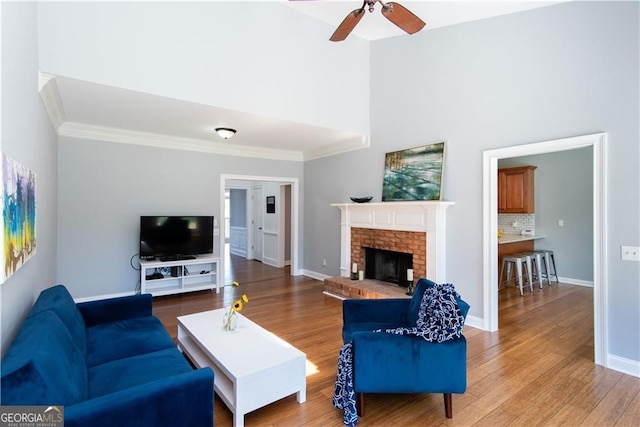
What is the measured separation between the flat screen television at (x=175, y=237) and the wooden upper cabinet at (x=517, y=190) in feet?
18.4

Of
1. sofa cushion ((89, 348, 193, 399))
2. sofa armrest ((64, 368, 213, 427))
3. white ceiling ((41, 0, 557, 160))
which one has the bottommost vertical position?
sofa cushion ((89, 348, 193, 399))

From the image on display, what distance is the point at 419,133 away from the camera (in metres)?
4.55

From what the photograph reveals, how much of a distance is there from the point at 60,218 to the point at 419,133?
5187 millimetres

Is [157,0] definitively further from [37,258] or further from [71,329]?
[71,329]

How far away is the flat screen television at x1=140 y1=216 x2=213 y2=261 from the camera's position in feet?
16.2

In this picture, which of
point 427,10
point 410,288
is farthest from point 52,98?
point 410,288

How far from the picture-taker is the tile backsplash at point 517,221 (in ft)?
21.0

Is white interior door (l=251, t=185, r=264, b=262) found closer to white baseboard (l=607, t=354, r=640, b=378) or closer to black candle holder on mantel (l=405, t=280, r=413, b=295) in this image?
black candle holder on mantel (l=405, t=280, r=413, b=295)

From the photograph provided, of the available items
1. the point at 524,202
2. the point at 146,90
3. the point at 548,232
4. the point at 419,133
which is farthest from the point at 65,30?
the point at 548,232

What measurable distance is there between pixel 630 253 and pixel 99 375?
4.15 m

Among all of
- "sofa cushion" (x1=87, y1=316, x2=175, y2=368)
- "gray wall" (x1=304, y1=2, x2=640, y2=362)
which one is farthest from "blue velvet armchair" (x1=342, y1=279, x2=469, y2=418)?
"gray wall" (x1=304, y1=2, x2=640, y2=362)

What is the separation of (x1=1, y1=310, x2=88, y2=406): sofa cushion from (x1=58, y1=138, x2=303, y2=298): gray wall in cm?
333

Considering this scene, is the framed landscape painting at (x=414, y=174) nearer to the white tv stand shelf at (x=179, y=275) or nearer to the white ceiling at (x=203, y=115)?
the white ceiling at (x=203, y=115)

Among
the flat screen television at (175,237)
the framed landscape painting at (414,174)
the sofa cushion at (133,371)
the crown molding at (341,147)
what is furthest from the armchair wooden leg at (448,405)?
the flat screen television at (175,237)
